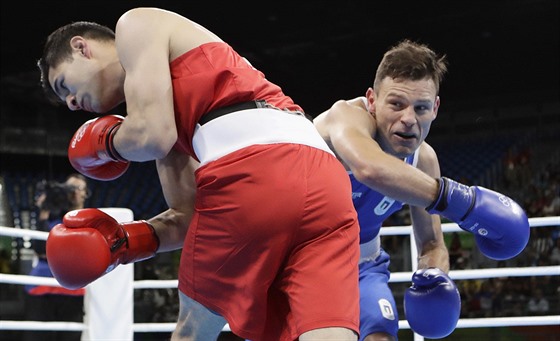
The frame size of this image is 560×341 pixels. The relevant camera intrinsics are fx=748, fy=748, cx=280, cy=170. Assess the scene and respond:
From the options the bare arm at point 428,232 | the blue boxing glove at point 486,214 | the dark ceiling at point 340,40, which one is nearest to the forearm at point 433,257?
the bare arm at point 428,232

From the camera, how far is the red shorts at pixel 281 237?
1.61 meters

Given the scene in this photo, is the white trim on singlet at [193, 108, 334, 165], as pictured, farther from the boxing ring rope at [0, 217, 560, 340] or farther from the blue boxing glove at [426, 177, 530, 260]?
the boxing ring rope at [0, 217, 560, 340]

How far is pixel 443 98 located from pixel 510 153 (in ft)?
5.78

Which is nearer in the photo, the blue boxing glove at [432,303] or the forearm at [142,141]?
the forearm at [142,141]

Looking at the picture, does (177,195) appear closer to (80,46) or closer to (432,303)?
(80,46)

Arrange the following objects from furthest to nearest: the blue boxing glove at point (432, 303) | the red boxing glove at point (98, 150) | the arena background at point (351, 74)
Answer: the arena background at point (351, 74) < the blue boxing glove at point (432, 303) < the red boxing glove at point (98, 150)

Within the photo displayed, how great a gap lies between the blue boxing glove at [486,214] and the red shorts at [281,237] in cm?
34

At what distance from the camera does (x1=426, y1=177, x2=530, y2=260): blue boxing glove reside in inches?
75.3

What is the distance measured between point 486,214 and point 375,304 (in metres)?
0.52

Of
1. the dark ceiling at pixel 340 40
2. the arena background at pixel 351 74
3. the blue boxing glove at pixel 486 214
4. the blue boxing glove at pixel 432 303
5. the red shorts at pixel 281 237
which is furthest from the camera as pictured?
the dark ceiling at pixel 340 40

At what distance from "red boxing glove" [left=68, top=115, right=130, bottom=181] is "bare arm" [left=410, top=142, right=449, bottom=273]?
1.08 metres

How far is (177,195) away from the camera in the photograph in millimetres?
1988

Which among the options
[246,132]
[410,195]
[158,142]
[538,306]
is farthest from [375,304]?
[538,306]

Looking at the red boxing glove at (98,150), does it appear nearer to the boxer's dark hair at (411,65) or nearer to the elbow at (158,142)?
the elbow at (158,142)
